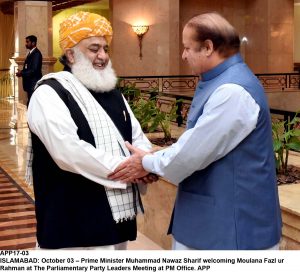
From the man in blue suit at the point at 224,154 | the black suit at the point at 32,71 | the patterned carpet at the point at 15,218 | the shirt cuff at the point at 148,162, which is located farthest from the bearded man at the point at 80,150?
the black suit at the point at 32,71

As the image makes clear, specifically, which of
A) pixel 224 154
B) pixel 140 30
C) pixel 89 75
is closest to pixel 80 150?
pixel 89 75

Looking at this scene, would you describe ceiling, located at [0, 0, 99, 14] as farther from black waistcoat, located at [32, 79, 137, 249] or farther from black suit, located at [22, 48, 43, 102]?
black waistcoat, located at [32, 79, 137, 249]

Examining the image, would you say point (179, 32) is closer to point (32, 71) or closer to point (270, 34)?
point (270, 34)

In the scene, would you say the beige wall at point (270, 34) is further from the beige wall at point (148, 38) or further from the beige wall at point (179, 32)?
the beige wall at point (148, 38)

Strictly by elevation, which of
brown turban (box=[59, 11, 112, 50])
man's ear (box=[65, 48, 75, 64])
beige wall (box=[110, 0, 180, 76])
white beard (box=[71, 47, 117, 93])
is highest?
beige wall (box=[110, 0, 180, 76])

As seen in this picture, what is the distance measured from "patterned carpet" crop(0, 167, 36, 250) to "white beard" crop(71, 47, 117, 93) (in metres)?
2.39

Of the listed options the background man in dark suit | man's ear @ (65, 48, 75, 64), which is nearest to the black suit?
the background man in dark suit

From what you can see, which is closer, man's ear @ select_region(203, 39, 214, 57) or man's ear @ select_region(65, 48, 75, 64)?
man's ear @ select_region(203, 39, 214, 57)

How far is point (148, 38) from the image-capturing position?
57.0 ft

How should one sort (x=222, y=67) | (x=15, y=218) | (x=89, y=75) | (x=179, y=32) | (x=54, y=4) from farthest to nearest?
(x=54, y=4) < (x=179, y=32) < (x=15, y=218) < (x=89, y=75) < (x=222, y=67)

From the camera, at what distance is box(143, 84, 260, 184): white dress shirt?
2.05 meters

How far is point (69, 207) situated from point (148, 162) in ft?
1.40

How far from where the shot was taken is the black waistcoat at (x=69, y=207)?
2.48 m

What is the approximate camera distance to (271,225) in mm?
2193
